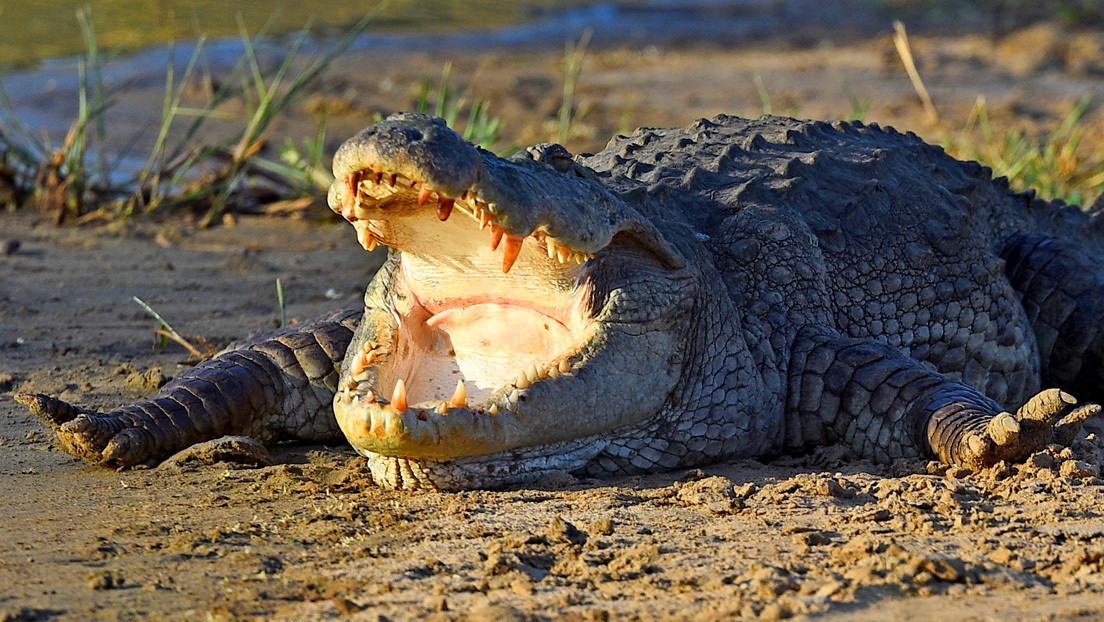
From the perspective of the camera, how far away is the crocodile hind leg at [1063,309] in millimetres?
4727

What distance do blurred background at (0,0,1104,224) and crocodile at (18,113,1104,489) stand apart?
2.18 meters

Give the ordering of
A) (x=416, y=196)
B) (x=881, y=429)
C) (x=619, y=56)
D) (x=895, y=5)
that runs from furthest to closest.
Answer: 1. (x=895, y=5)
2. (x=619, y=56)
3. (x=881, y=429)
4. (x=416, y=196)

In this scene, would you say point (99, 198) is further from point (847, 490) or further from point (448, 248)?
point (847, 490)

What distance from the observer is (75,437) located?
3.63 metres

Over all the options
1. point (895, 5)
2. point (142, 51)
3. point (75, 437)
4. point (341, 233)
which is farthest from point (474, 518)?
point (895, 5)

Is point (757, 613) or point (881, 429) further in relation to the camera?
point (881, 429)

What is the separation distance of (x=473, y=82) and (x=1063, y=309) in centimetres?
521

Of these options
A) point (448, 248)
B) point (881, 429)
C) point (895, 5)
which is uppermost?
point (895, 5)

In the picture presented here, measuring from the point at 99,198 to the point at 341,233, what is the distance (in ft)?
4.54

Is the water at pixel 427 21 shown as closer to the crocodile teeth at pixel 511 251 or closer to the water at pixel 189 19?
the water at pixel 189 19

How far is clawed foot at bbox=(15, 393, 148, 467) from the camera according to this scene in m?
3.61

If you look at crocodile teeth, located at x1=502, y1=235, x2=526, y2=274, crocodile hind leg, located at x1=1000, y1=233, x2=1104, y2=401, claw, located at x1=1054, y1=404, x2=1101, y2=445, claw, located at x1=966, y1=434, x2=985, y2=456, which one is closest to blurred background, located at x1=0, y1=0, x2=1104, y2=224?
crocodile hind leg, located at x1=1000, y1=233, x2=1104, y2=401

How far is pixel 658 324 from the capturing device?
3578mm

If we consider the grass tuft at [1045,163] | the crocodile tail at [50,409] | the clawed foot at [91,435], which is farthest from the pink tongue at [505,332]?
the grass tuft at [1045,163]
